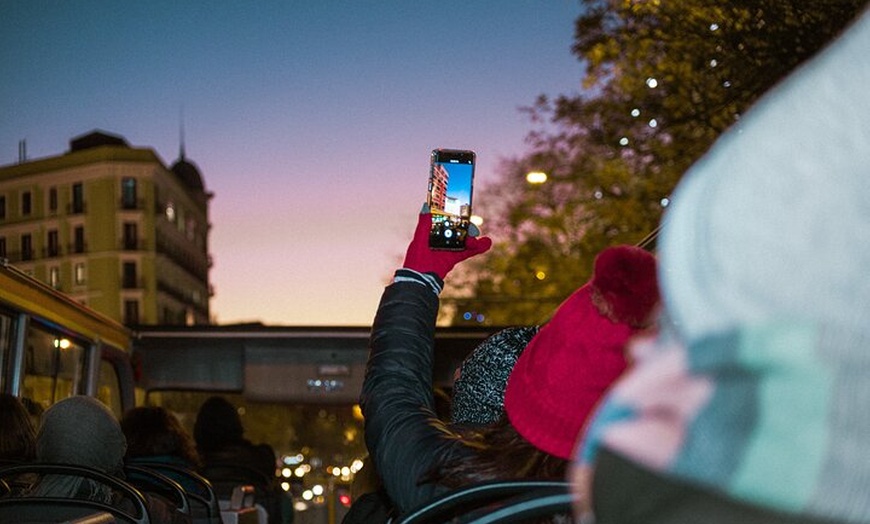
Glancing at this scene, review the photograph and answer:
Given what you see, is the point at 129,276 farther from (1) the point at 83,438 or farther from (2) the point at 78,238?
(1) the point at 83,438

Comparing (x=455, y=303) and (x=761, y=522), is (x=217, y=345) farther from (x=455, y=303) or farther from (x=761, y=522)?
(x=455, y=303)

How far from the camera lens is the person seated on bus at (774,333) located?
973mm

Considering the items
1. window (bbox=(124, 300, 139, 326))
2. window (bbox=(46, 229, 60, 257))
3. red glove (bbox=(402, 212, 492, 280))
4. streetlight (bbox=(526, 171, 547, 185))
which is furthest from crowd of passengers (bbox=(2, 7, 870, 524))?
window (bbox=(124, 300, 139, 326))

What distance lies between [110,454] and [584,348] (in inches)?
165

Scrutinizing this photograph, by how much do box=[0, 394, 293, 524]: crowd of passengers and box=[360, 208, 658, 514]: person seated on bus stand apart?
2756 mm

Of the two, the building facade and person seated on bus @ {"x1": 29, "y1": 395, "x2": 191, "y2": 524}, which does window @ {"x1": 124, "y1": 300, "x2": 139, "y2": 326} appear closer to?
the building facade

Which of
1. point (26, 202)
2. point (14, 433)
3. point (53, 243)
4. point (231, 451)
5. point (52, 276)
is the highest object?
point (53, 243)

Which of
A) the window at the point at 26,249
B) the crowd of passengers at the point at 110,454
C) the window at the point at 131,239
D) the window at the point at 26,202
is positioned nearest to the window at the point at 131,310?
the window at the point at 131,239

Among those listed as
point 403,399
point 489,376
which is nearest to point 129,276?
point 489,376

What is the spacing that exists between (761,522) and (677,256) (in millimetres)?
223

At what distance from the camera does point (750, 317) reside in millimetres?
1008

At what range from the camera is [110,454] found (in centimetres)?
576

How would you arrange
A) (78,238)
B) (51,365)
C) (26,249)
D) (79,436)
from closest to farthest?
(79,436)
(51,365)
(26,249)
(78,238)

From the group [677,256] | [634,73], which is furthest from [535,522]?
[634,73]
